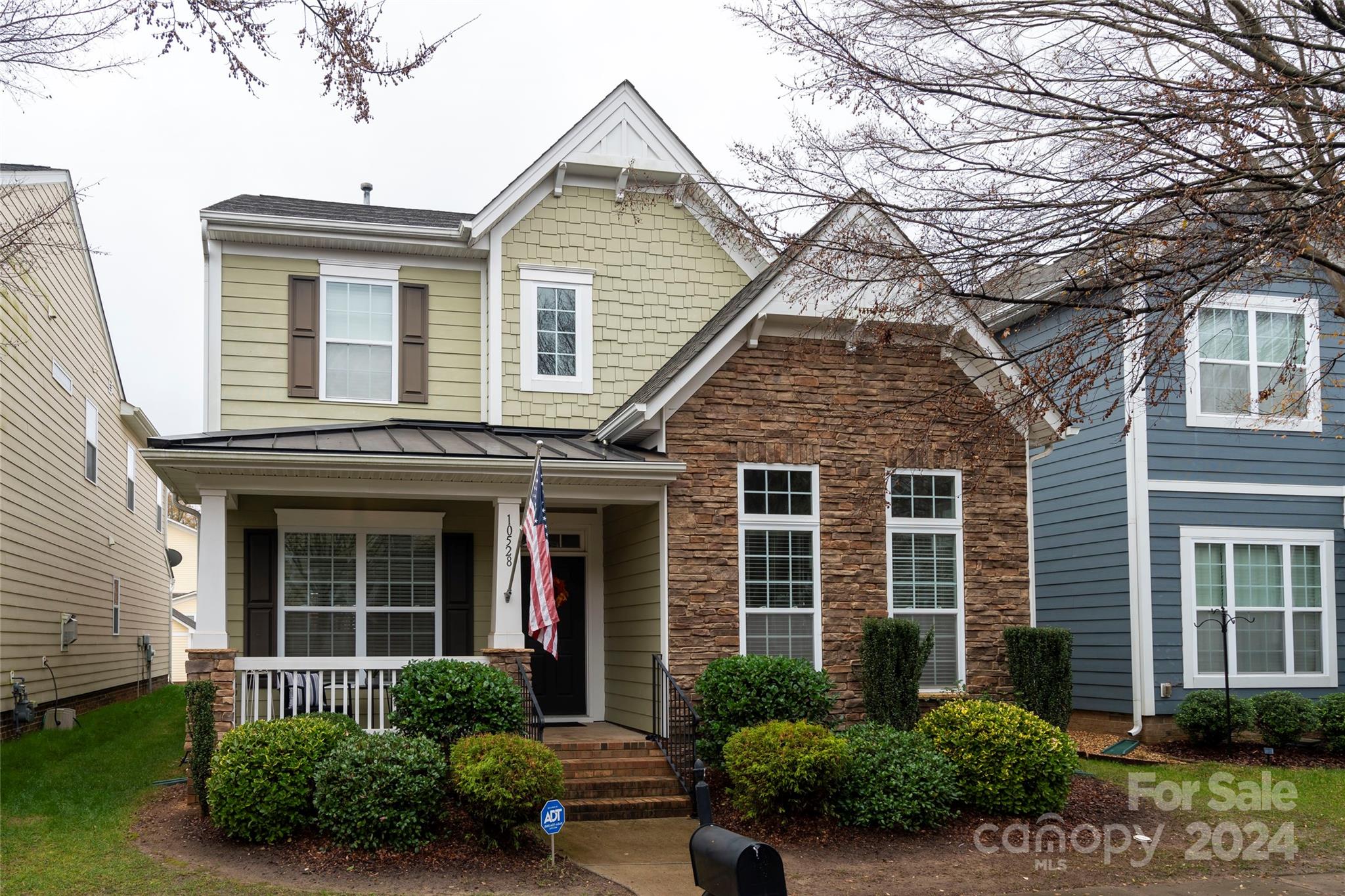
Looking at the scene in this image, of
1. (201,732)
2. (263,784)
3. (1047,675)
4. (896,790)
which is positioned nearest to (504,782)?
(263,784)

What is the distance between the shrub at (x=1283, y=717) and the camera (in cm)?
1423

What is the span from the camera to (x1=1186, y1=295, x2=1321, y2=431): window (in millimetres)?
15680

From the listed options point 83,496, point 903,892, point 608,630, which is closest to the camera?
point 903,892

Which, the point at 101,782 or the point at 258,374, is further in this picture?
the point at 258,374

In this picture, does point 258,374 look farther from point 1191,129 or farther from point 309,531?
point 1191,129

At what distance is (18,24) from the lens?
29.6ft

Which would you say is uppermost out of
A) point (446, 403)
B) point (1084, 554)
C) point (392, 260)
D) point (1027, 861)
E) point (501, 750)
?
point (392, 260)

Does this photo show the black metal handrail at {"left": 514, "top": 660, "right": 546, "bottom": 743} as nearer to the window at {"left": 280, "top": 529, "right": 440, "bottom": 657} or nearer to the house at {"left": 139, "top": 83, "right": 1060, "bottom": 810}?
the house at {"left": 139, "top": 83, "right": 1060, "bottom": 810}

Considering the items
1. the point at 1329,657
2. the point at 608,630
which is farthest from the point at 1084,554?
the point at 608,630

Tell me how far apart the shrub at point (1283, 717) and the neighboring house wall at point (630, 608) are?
767 centimetres

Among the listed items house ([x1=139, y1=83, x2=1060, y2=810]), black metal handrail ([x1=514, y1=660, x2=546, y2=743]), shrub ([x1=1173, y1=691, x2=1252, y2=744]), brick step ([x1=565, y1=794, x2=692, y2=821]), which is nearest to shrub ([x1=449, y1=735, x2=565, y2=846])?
black metal handrail ([x1=514, y1=660, x2=546, y2=743])

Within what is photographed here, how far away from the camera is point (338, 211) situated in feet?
49.0

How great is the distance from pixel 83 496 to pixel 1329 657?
61.0 ft

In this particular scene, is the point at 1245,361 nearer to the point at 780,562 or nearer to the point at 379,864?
the point at 780,562
